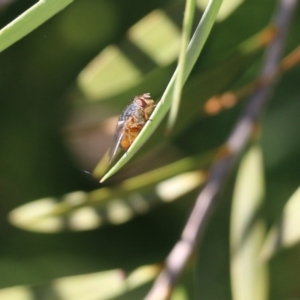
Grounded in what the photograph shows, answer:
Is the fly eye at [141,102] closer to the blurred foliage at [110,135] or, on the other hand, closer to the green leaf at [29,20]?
the blurred foliage at [110,135]

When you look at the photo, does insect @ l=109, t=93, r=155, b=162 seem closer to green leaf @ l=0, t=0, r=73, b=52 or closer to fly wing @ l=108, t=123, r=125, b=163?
fly wing @ l=108, t=123, r=125, b=163

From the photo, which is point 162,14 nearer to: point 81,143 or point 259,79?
point 259,79

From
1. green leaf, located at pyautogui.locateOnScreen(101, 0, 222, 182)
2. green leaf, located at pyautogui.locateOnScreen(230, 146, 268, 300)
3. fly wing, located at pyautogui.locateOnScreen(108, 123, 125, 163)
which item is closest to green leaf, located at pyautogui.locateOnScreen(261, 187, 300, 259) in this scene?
green leaf, located at pyautogui.locateOnScreen(230, 146, 268, 300)

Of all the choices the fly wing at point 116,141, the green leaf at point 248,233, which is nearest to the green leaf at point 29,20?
the fly wing at point 116,141

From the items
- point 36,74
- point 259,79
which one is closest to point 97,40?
point 36,74

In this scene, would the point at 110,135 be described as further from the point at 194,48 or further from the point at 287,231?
the point at 194,48

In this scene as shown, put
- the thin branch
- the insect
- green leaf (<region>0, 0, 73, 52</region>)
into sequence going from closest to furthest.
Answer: green leaf (<region>0, 0, 73, 52</region>)
the thin branch
the insect

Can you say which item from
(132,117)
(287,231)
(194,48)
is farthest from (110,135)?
(194,48)
